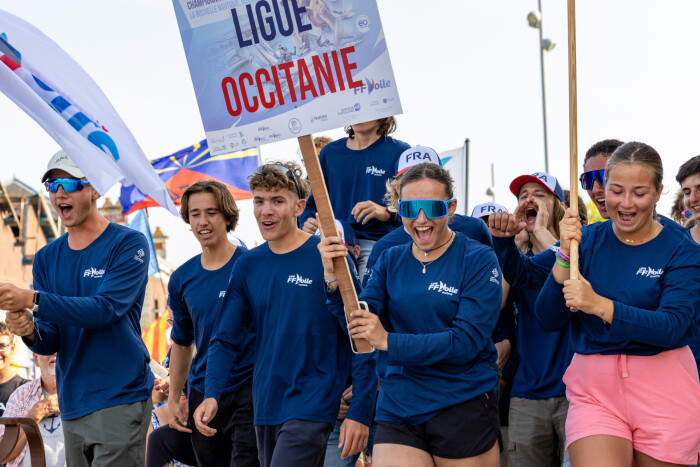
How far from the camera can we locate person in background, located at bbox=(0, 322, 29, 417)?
28.8 feet

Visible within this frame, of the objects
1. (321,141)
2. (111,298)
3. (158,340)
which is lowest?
(158,340)

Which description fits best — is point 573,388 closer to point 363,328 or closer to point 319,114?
point 363,328

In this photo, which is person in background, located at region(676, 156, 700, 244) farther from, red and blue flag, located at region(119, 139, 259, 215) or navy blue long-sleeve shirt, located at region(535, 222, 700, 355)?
red and blue flag, located at region(119, 139, 259, 215)

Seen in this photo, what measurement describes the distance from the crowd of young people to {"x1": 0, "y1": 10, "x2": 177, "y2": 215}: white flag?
506 millimetres

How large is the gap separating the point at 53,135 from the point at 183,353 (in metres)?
2.03

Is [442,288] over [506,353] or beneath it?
over

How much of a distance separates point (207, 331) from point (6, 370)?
3758mm

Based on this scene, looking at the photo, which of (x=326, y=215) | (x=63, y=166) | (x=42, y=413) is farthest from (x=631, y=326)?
(x=42, y=413)

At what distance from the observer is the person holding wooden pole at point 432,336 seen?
455cm

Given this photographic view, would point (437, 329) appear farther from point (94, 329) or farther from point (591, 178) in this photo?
point (94, 329)

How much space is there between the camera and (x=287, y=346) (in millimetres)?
5250

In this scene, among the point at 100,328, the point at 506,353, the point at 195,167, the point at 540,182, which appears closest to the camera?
the point at 100,328

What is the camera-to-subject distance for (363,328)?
450 centimetres

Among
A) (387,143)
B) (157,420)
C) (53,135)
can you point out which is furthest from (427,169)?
(157,420)
